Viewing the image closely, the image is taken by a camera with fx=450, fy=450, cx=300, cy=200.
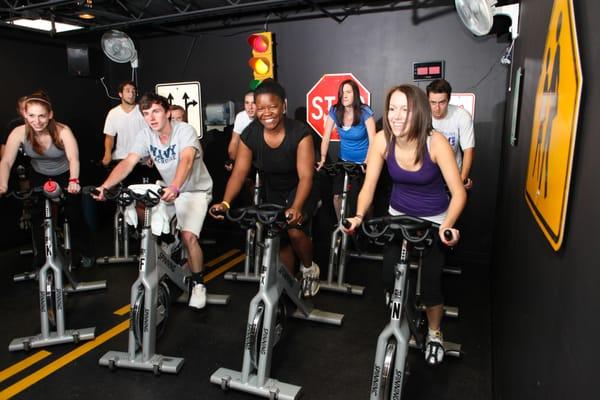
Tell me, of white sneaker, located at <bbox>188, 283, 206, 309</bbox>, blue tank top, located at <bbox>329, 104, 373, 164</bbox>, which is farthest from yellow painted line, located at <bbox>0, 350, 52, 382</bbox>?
blue tank top, located at <bbox>329, 104, 373, 164</bbox>

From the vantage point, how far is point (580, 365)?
93 cm

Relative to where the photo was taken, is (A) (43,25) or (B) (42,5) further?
(A) (43,25)

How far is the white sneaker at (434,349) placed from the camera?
2992 millimetres

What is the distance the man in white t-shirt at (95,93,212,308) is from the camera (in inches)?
140

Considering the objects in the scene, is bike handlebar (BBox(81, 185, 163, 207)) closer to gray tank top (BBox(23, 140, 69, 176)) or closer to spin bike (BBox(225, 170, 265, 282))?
gray tank top (BBox(23, 140, 69, 176))

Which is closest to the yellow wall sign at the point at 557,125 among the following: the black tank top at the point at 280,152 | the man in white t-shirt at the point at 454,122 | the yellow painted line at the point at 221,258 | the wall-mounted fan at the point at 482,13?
the black tank top at the point at 280,152

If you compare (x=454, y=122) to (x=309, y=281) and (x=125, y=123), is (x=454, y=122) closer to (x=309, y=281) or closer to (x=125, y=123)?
(x=309, y=281)

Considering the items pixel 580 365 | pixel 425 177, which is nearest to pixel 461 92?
pixel 425 177

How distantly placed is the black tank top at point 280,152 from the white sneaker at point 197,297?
1192 millimetres

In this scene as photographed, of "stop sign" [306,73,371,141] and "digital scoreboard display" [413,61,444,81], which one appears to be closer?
"digital scoreboard display" [413,61,444,81]

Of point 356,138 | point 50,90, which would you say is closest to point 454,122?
point 356,138

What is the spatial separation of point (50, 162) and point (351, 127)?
10.1ft

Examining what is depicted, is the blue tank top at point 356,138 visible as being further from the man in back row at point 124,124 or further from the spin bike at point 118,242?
the spin bike at point 118,242

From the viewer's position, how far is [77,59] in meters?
6.32
